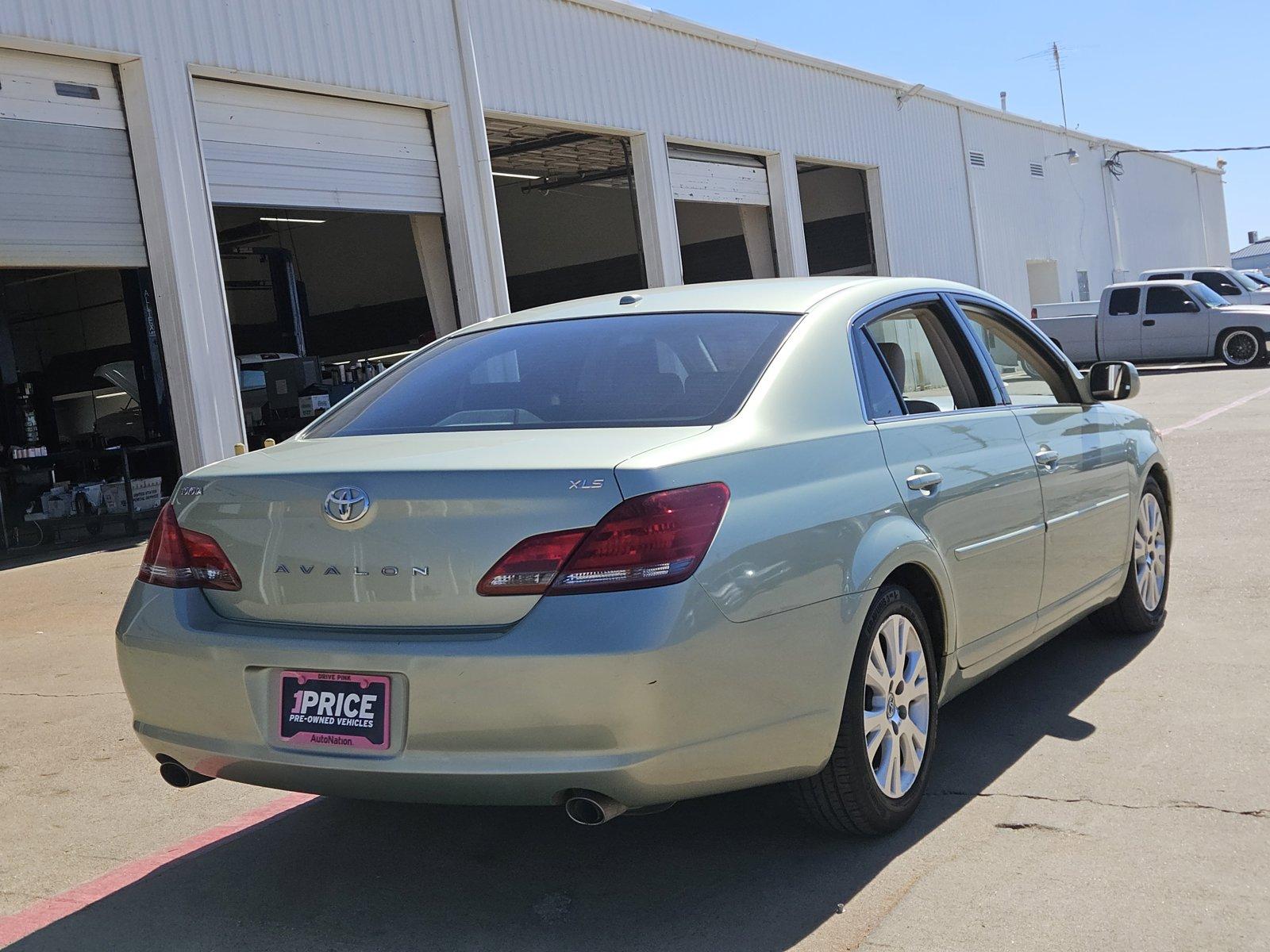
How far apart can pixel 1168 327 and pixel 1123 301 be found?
3.06ft

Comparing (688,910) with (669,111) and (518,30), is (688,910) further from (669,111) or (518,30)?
(669,111)

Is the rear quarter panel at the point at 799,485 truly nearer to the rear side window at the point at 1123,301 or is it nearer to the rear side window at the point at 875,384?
the rear side window at the point at 875,384

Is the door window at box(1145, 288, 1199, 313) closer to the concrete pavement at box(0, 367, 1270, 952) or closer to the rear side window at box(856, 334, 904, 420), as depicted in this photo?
the concrete pavement at box(0, 367, 1270, 952)

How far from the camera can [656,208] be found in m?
17.7

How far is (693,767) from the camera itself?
2910mm

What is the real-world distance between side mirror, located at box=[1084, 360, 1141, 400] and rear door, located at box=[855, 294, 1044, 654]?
85 cm

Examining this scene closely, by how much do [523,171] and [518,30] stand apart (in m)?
8.30

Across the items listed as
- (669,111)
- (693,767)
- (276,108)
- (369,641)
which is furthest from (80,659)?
(669,111)

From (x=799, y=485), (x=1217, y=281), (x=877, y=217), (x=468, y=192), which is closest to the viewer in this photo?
(x=799, y=485)

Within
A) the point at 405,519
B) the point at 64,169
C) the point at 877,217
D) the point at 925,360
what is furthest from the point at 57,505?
the point at 877,217

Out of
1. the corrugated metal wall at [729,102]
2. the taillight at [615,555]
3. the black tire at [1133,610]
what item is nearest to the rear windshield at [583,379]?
the taillight at [615,555]

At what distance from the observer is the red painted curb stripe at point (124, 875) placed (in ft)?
10.9

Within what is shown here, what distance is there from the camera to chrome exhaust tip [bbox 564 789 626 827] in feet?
9.36

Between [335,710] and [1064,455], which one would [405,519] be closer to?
[335,710]
